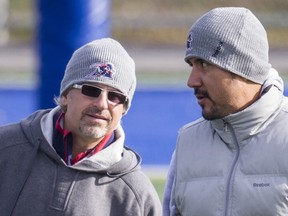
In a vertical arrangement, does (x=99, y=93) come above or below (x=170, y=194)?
above

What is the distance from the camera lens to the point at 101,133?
4445 mm

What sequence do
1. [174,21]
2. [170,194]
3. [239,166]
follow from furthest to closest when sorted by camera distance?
1. [174,21]
2. [170,194]
3. [239,166]

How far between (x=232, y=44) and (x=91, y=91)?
0.64 metres

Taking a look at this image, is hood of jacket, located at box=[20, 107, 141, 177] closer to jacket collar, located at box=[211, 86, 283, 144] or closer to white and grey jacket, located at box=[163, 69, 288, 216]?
white and grey jacket, located at box=[163, 69, 288, 216]

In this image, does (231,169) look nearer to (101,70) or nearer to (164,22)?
(101,70)

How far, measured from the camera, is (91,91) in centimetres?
452

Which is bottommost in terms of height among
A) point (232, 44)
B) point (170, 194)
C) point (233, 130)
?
point (170, 194)

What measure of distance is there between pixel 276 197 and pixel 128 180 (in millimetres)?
697

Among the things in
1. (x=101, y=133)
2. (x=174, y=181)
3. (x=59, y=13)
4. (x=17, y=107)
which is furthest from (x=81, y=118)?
(x=17, y=107)

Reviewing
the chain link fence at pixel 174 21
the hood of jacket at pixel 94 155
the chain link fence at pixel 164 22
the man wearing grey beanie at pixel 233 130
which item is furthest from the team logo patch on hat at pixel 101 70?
the chain link fence at pixel 164 22

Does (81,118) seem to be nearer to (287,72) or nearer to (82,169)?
Result: (82,169)

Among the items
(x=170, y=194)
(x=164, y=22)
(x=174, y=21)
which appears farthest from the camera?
(x=164, y=22)

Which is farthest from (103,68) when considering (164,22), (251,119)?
(164,22)

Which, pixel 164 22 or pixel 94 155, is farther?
pixel 164 22
